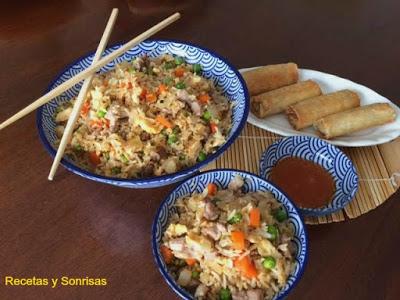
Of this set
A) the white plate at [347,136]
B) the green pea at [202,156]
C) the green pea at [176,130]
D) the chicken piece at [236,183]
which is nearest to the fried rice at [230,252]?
the chicken piece at [236,183]

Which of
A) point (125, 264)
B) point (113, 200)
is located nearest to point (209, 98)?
point (113, 200)

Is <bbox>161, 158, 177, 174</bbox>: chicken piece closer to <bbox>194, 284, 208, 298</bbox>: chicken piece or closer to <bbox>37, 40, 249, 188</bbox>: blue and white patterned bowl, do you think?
<bbox>37, 40, 249, 188</bbox>: blue and white patterned bowl

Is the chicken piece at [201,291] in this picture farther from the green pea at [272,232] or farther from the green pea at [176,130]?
the green pea at [176,130]

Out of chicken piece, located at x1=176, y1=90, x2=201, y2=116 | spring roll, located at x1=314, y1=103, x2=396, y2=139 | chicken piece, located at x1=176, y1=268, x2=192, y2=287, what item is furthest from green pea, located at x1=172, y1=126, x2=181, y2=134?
spring roll, located at x1=314, y1=103, x2=396, y2=139

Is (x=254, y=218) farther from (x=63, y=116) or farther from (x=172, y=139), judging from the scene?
(x=63, y=116)

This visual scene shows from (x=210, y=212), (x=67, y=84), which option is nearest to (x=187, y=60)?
(x=67, y=84)

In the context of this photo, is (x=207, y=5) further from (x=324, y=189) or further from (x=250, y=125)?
(x=324, y=189)
